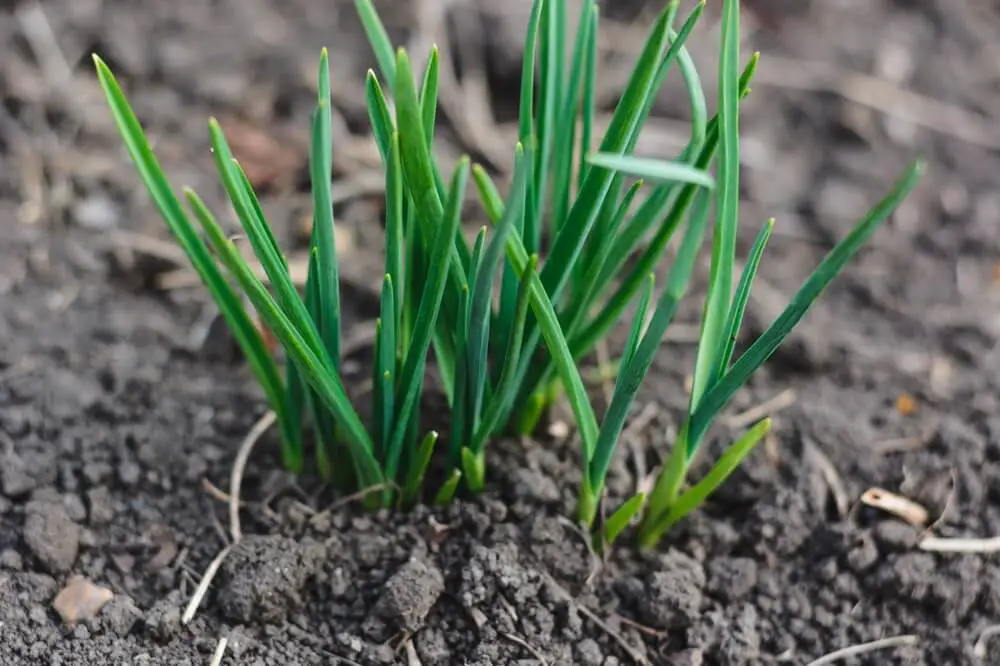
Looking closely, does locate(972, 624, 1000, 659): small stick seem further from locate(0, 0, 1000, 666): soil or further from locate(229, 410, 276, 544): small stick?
locate(229, 410, 276, 544): small stick

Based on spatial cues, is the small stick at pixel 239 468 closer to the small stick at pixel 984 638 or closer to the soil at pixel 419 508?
the soil at pixel 419 508

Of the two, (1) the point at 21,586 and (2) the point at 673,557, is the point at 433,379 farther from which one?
(1) the point at 21,586

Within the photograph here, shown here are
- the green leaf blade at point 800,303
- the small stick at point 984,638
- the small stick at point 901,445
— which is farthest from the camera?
the small stick at point 901,445

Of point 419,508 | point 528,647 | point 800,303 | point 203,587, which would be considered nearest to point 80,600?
point 203,587

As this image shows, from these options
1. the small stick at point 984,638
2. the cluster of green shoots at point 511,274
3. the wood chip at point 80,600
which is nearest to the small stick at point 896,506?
the small stick at point 984,638

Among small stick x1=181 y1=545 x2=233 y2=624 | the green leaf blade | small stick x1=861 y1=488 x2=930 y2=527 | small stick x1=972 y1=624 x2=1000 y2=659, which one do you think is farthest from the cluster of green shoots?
small stick x1=972 y1=624 x2=1000 y2=659
